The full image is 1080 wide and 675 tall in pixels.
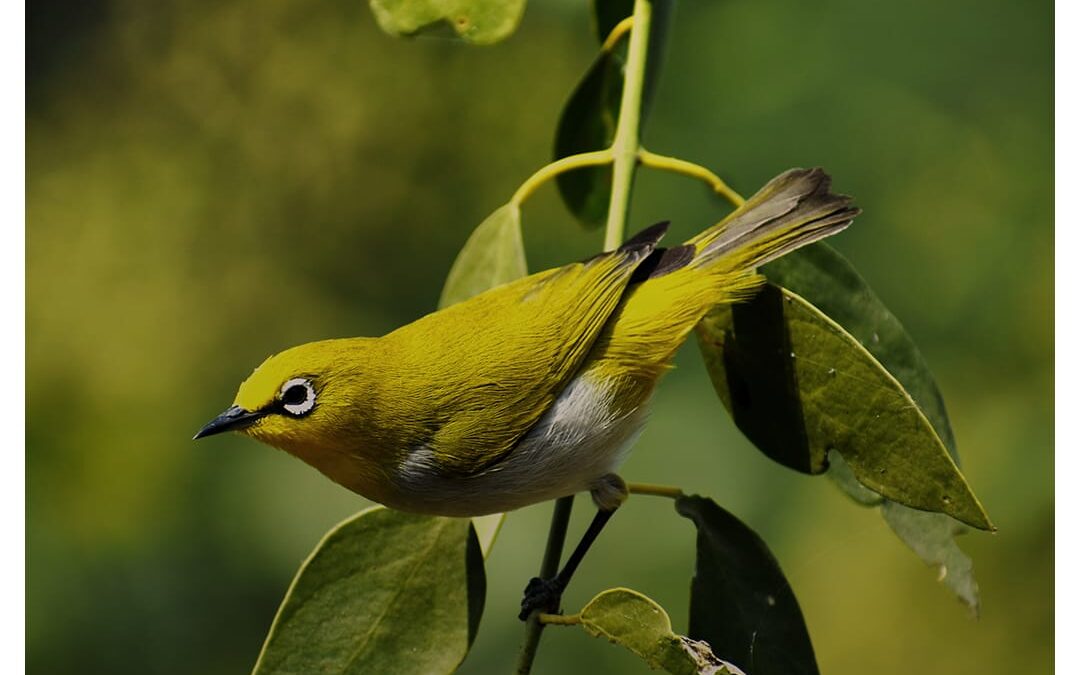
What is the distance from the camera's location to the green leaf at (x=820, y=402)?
1.11 metres

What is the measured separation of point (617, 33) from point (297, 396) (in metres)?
0.63

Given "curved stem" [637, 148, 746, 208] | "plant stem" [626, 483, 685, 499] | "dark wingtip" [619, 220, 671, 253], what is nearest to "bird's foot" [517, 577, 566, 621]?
"plant stem" [626, 483, 685, 499]

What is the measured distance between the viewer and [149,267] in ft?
8.69

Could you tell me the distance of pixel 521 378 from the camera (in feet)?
4.33

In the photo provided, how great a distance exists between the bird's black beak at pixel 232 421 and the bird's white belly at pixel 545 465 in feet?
0.54

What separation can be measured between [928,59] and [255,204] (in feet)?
4.57

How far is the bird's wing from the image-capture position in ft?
4.26

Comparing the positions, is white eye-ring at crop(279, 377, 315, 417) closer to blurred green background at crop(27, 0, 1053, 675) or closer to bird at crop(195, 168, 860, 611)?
bird at crop(195, 168, 860, 611)

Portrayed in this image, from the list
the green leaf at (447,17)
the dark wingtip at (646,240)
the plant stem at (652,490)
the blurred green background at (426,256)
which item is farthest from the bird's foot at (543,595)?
the blurred green background at (426,256)

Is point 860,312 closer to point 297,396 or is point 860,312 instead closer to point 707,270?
point 707,270

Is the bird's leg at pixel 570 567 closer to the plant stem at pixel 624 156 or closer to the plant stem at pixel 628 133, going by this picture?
the plant stem at pixel 624 156
